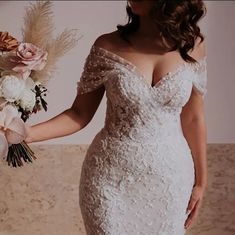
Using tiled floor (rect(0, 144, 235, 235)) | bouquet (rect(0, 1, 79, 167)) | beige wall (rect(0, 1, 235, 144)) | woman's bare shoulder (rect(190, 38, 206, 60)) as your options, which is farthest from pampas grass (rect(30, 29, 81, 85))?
tiled floor (rect(0, 144, 235, 235))

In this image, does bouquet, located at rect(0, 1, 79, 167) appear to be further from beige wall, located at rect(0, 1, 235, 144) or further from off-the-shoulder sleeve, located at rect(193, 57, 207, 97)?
beige wall, located at rect(0, 1, 235, 144)

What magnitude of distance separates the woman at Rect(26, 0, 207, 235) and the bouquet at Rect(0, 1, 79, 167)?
0.06 m

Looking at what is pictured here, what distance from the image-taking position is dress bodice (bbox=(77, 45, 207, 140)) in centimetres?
122

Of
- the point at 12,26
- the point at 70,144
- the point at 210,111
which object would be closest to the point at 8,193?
the point at 70,144

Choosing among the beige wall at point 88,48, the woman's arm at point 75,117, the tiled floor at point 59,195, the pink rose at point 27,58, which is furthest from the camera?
the tiled floor at point 59,195

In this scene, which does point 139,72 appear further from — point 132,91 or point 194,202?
point 194,202

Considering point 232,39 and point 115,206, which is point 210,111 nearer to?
point 232,39

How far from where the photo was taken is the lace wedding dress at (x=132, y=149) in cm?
123

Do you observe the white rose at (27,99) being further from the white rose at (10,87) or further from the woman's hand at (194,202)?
the woman's hand at (194,202)

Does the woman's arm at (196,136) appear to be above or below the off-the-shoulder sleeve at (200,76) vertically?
below

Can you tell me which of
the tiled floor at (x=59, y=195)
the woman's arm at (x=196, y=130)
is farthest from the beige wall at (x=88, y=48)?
the woman's arm at (x=196, y=130)

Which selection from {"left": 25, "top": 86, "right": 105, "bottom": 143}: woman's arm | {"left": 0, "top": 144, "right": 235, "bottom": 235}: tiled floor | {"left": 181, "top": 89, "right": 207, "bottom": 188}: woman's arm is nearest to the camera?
{"left": 25, "top": 86, "right": 105, "bottom": 143}: woman's arm

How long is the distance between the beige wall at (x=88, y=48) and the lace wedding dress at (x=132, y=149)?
0.68 m

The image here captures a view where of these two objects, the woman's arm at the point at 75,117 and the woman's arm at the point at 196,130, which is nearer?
the woman's arm at the point at 75,117
